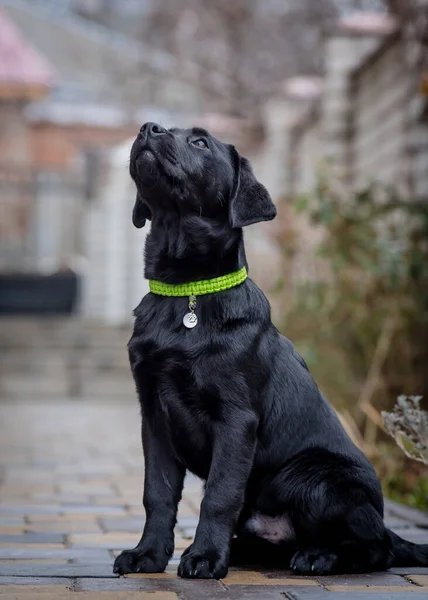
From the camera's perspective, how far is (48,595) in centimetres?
280

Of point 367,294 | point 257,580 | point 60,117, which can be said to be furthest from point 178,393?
point 60,117

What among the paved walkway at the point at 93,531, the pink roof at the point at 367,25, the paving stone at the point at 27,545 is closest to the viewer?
the paved walkway at the point at 93,531

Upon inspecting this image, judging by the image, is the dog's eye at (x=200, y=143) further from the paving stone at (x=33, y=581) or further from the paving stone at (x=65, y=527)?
the paving stone at (x=65, y=527)

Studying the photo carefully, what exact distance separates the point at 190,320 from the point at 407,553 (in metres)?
1.02

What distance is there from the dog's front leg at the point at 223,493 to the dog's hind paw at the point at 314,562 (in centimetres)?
24

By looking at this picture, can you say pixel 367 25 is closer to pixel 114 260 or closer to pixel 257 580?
pixel 114 260

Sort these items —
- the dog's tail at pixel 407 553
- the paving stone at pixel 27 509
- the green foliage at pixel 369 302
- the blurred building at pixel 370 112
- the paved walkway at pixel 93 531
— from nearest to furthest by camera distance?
the paved walkway at pixel 93 531 → the dog's tail at pixel 407 553 → the paving stone at pixel 27 509 → the green foliage at pixel 369 302 → the blurred building at pixel 370 112

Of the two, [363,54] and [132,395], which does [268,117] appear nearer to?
[363,54]

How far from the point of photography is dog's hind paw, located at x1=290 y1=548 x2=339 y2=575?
316 cm

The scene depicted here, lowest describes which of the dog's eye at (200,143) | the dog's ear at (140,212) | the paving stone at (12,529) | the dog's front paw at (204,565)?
the paving stone at (12,529)

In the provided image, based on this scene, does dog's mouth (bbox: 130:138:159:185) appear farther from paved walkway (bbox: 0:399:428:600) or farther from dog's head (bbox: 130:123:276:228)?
paved walkway (bbox: 0:399:428:600)

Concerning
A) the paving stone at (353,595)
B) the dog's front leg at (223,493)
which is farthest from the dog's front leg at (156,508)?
the paving stone at (353,595)

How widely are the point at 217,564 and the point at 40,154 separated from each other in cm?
1816

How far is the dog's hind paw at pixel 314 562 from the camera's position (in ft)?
10.4
